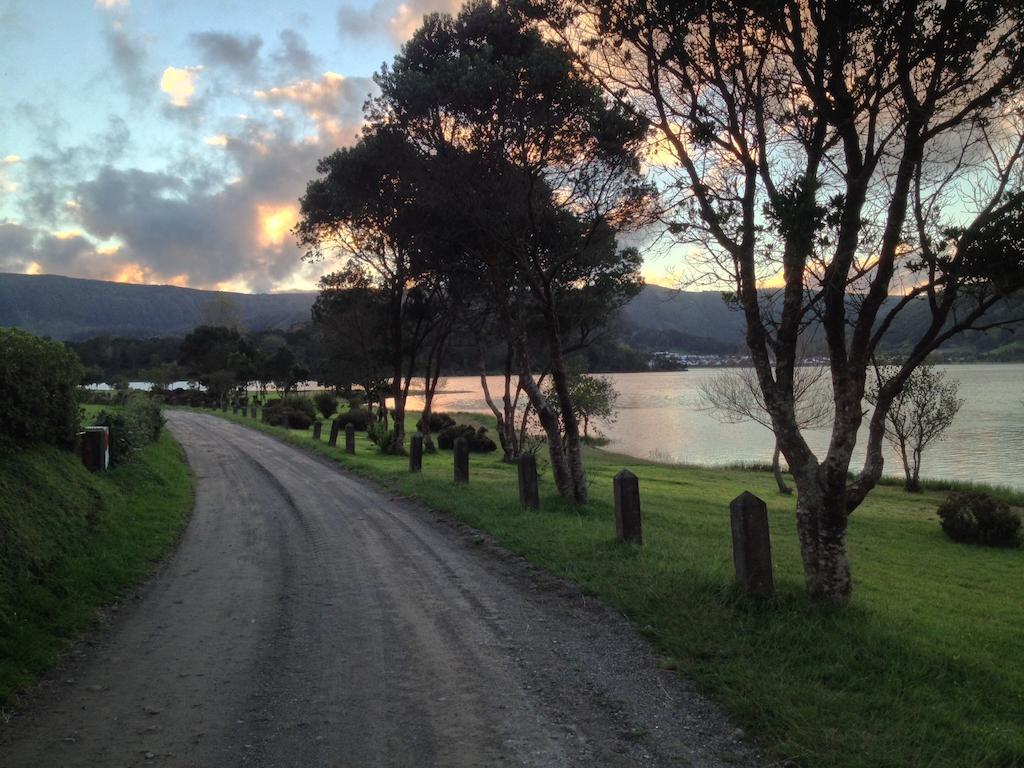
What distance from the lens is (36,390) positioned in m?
9.59

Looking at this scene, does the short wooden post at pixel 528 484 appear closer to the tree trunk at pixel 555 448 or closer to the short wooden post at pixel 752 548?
the tree trunk at pixel 555 448

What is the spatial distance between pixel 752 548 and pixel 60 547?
702 centimetres

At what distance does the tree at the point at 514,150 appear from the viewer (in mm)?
11953

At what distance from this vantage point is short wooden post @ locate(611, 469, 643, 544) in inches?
355

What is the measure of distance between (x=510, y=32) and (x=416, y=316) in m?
16.0

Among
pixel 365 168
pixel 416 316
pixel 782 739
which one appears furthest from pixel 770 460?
pixel 782 739

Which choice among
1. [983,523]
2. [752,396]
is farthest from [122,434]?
[752,396]

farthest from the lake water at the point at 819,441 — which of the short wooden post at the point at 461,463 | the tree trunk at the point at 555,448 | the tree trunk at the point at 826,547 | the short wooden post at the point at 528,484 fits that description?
the tree trunk at the point at 826,547

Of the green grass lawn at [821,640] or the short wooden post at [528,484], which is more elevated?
the short wooden post at [528,484]

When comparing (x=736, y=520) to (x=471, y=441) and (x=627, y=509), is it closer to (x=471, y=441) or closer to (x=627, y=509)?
(x=627, y=509)

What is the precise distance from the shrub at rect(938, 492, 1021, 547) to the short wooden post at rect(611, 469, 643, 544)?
13.4 metres

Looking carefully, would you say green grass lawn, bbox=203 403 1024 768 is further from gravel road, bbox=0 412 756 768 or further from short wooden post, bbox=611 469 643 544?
gravel road, bbox=0 412 756 768

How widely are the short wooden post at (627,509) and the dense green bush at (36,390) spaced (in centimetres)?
722

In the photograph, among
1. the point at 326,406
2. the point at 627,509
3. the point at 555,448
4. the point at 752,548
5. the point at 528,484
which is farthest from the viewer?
the point at 326,406
